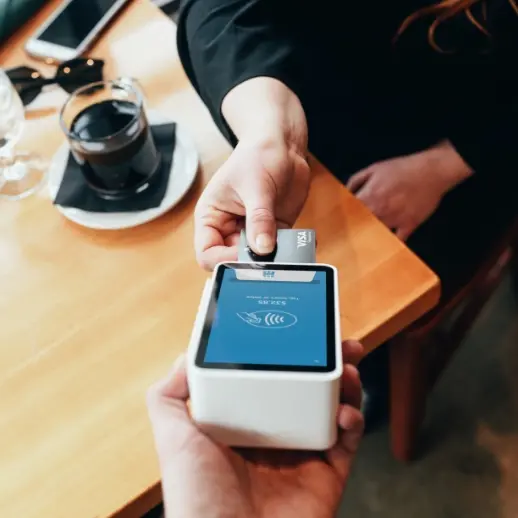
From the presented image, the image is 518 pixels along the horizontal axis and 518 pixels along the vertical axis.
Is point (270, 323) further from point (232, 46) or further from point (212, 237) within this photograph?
point (232, 46)

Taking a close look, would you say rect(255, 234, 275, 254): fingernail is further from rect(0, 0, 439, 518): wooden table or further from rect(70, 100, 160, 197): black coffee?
rect(70, 100, 160, 197): black coffee

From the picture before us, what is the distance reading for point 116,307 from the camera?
0.62 meters

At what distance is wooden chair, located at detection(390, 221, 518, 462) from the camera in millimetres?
856

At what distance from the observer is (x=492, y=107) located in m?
0.83

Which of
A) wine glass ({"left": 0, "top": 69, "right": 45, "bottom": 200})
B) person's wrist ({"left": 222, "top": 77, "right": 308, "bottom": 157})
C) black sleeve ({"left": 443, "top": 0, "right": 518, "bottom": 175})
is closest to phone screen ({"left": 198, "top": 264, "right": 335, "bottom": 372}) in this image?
→ person's wrist ({"left": 222, "top": 77, "right": 308, "bottom": 157})

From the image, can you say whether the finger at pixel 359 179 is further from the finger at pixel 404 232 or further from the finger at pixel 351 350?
the finger at pixel 351 350

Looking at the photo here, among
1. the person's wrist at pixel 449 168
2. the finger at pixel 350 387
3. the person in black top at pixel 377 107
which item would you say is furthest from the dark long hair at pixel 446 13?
the finger at pixel 350 387

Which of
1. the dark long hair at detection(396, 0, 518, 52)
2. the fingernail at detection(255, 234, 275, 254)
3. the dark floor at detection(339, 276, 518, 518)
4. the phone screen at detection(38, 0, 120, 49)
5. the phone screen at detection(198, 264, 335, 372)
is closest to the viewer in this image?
the phone screen at detection(198, 264, 335, 372)

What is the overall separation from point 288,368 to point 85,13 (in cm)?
69

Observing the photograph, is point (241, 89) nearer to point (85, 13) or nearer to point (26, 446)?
point (85, 13)

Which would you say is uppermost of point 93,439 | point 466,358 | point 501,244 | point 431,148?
point 93,439

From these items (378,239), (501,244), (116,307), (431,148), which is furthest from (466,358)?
(116,307)

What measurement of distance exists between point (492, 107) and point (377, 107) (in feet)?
0.49

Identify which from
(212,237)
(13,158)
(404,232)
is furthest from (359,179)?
(13,158)
